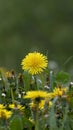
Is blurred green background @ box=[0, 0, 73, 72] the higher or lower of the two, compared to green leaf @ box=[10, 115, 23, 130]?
higher

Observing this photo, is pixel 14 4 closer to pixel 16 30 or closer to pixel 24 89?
pixel 16 30

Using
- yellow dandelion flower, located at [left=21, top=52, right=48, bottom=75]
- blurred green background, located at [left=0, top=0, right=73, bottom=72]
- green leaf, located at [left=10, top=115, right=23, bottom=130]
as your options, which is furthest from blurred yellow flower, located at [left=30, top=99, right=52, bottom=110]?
blurred green background, located at [left=0, top=0, right=73, bottom=72]

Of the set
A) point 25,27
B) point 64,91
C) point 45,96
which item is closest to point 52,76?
point 64,91

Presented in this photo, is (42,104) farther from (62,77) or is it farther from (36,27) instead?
(36,27)

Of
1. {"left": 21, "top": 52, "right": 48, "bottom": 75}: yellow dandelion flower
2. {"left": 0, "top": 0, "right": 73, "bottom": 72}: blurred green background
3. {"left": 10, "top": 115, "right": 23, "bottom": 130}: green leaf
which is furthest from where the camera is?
{"left": 0, "top": 0, "right": 73, "bottom": 72}: blurred green background

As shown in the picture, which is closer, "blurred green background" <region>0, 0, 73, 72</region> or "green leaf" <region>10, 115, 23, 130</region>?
"green leaf" <region>10, 115, 23, 130</region>

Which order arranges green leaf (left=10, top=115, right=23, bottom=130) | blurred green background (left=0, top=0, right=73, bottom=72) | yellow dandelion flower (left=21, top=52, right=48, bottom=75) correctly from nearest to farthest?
green leaf (left=10, top=115, right=23, bottom=130), yellow dandelion flower (left=21, top=52, right=48, bottom=75), blurred green background (left=0, top=0, right=73, bottom=72)

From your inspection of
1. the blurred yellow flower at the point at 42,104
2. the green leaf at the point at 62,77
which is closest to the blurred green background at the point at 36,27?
the green leaf at the point at 62,77

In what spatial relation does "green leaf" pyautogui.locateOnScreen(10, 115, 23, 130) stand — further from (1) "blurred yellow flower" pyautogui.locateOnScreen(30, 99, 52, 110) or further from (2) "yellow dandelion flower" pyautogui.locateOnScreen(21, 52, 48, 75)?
(2) "yellow dandelion flower" pyautogui.locateOnScreen(21, 52, 48, 75)
